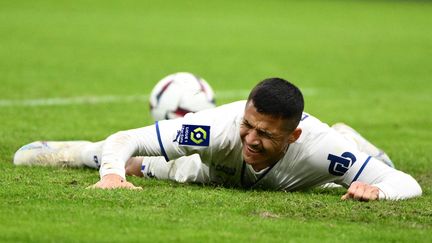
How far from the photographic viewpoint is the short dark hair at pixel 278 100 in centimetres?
719

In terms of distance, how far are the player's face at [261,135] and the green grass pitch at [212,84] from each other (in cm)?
32

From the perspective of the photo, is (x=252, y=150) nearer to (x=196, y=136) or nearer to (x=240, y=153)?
(x=240, y=153)

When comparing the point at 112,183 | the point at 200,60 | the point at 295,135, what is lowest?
the point at 200,60

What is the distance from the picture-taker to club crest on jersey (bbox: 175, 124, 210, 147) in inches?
297

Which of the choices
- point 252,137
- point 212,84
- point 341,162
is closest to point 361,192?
point 341,162

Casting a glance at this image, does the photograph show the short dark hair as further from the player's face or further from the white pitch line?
the white pitch line

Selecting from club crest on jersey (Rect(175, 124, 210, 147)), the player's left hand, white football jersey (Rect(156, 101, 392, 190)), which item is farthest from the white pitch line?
the player's left hand

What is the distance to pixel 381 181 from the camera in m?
7.86

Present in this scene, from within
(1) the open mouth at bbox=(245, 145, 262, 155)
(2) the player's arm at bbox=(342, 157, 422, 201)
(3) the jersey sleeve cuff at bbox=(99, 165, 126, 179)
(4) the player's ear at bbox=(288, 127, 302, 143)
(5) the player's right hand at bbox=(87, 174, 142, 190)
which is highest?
(4) the player's ear at bbox=(288, 127, 302, 143)

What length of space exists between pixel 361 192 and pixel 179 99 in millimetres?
3671

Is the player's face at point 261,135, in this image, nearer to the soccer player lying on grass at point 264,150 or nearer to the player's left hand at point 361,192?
the soccer player lying on grass at point 264,150

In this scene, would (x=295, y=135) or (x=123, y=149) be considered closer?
(x=295, y=135)

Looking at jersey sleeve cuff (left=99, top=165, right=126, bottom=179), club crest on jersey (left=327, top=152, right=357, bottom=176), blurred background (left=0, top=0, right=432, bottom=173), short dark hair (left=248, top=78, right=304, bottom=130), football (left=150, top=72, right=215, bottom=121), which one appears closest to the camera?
short dark hair (left=248, top=78, right=304, bottom=130)

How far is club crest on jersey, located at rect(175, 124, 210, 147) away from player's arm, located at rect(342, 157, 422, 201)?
108 cm
